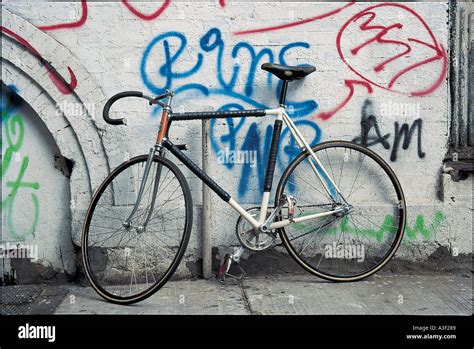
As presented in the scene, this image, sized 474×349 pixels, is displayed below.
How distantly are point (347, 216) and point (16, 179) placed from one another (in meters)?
2.67

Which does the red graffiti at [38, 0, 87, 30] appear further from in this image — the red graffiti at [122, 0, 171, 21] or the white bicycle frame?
the white bicycle frame

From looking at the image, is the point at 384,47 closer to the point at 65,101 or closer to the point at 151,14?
the point at 151,14

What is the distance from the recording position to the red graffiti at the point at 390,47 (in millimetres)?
6125

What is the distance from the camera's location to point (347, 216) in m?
6.12

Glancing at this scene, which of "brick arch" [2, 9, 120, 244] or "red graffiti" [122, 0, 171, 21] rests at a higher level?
"red graffiti" [122, 0, 171, 21]

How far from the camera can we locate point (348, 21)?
611 cm

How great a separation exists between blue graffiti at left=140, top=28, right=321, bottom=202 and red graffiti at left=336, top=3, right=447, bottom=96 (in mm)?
410

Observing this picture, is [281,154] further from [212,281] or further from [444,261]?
[444,261]

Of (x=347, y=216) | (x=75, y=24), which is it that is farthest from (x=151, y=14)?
(x=347, y=216)

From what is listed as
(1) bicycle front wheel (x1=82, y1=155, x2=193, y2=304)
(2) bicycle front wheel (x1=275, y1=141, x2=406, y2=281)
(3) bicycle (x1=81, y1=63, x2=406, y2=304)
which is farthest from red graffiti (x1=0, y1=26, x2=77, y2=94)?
(2) bicycle front wheel (x1=275, y1=141, x2=406, y2=281)

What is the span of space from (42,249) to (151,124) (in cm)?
135

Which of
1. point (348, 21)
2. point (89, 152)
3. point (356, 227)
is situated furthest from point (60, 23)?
point (356, 227)

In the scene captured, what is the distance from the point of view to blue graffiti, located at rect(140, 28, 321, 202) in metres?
6.04

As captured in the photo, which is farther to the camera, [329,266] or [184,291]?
[329,266]
